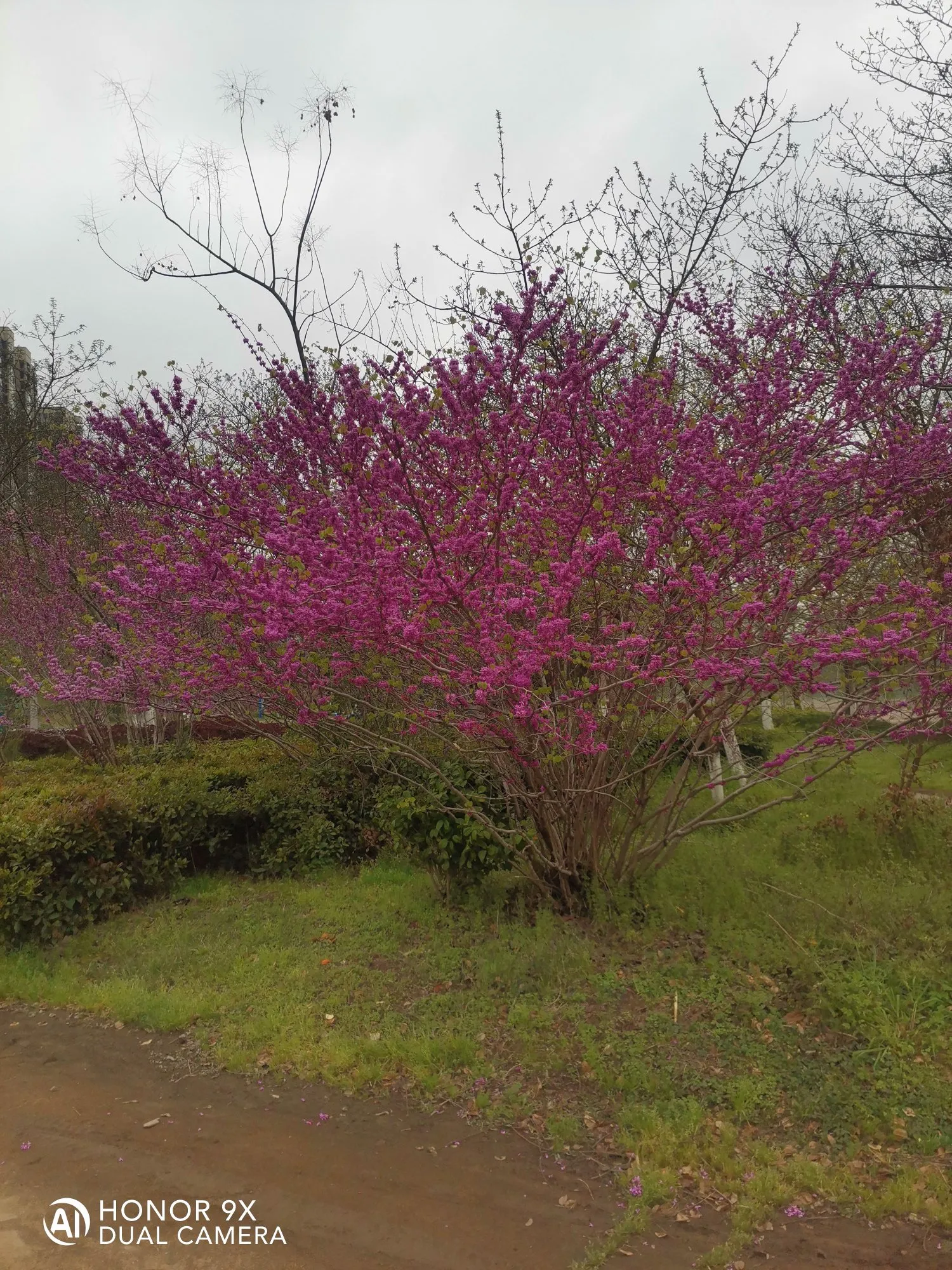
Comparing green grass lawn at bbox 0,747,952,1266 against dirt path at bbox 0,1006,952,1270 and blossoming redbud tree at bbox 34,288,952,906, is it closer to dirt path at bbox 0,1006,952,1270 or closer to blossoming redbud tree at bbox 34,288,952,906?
dirt path at bbox 0,1006,952,1270

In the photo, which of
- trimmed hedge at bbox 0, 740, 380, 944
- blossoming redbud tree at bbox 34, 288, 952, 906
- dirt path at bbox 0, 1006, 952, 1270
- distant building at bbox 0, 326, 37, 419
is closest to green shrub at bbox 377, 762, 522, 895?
blossoming redbud tree at bbox 34, 288, 952, 906

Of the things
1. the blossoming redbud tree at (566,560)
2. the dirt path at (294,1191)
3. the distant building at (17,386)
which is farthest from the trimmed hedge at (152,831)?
the distant building at (17,386)

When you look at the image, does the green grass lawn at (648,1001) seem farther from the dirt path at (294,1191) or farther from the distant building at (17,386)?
the distant building at (17,386)

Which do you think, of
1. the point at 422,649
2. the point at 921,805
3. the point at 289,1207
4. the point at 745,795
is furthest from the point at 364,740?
the point at 921,805

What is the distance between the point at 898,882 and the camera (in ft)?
16.4

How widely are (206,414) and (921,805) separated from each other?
904cm

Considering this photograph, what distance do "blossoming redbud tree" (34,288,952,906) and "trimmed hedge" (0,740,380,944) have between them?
1177mm

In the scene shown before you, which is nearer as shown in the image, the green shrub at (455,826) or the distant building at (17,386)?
the green shrub at (455,826)

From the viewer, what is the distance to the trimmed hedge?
5059 millimetres

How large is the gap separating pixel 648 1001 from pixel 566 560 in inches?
90.6

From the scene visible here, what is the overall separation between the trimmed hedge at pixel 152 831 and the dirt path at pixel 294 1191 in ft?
5.53

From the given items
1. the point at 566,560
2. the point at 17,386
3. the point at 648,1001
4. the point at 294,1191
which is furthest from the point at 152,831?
the point at 17,386

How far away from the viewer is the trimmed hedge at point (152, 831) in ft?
16.6

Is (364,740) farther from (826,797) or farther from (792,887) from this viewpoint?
(826,797)
